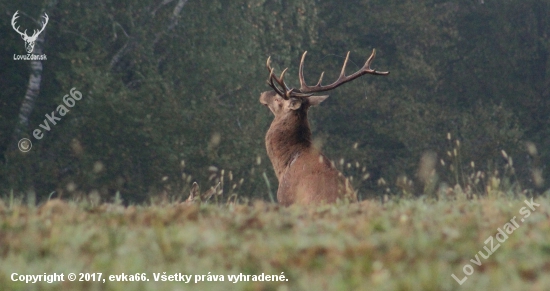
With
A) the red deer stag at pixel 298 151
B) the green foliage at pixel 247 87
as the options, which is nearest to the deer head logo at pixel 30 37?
the green foliage at pixel 247 87

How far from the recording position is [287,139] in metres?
9.90

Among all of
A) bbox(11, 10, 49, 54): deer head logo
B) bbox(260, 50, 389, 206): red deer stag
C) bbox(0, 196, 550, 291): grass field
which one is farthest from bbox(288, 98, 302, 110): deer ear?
bbox(11, 10, 49, 54): deer head logo

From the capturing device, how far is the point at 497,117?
2477 centimetres

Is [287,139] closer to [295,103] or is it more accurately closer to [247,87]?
[295,103]

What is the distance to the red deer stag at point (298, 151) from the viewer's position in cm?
847

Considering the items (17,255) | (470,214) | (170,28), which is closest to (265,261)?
(17,255)

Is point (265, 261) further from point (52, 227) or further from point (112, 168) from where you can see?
point (112, 168)

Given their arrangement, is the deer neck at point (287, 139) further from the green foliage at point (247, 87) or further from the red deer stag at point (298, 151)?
the green foliage at point (247, 87)

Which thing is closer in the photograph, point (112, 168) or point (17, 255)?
point (17, 255)

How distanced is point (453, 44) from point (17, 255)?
2185 cm

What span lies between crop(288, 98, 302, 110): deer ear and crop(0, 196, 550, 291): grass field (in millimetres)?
4609

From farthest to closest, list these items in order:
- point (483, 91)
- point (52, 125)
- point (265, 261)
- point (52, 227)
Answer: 1. point (483, 91)
2. point (52, 125)
3. point (52, 227)
4. point (265, 261)

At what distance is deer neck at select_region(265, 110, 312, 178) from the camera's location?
384 inches

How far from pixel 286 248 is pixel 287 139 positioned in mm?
5743
